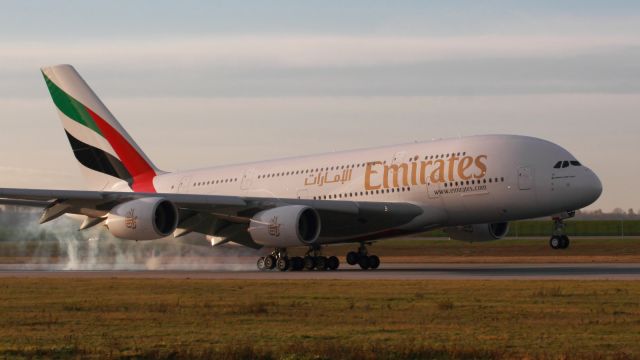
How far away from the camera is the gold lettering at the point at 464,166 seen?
40938 millimetres

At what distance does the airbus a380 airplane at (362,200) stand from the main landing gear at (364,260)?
0.06m

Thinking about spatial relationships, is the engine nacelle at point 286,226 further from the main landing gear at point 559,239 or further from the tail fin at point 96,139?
the tail fin at point 96,139

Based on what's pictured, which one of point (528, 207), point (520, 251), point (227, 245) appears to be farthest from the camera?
point (520, 251)

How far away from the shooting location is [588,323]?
1981 centimetres

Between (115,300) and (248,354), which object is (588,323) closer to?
(248,354)

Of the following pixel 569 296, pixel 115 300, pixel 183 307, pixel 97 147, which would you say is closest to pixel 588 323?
pixel 569 296

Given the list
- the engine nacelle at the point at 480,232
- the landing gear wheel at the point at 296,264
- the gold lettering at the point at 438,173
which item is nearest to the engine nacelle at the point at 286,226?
the landing gear wheel at the point at 296,264

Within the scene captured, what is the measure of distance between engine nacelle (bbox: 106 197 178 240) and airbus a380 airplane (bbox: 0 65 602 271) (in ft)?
0.12

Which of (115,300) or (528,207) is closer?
(115,300)

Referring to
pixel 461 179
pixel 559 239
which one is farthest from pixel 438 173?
pixel 559 239

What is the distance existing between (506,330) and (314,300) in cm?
755

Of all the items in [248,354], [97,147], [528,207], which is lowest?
[248,354]

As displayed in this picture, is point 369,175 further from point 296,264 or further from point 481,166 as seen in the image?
point 481,166

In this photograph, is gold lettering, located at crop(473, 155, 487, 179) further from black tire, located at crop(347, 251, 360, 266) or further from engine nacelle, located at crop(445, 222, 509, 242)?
black tire, located at crop(347, 251, 360, 266)
